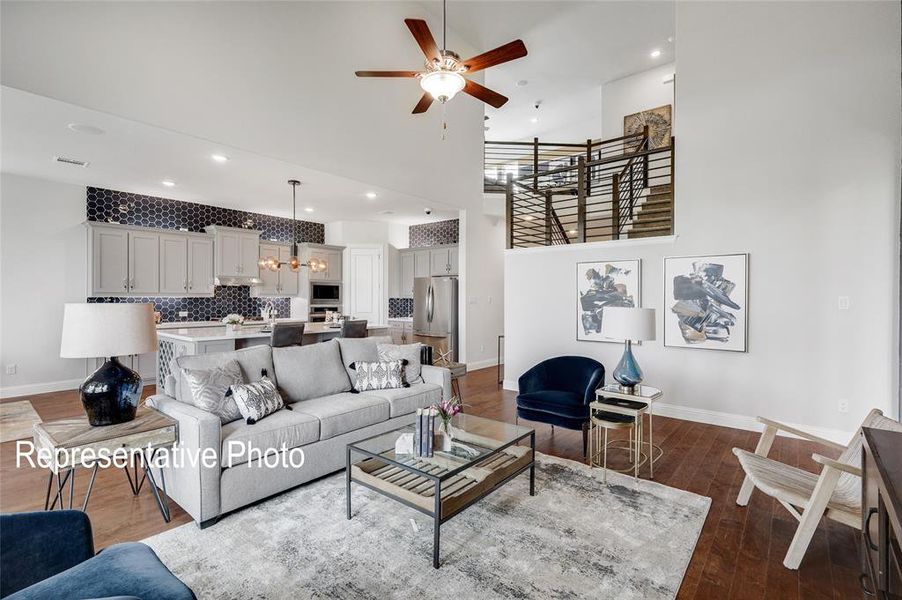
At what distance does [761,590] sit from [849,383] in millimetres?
3049

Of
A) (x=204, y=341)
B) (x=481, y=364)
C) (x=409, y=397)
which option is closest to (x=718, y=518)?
(x=409, y=397)

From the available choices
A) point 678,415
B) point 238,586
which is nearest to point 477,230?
point 678,415

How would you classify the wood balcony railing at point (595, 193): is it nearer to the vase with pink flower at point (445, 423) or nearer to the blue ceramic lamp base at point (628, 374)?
the blue ceramic lamp base at point (628, 374)

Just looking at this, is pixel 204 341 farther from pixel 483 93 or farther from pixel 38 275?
pixel 483 93

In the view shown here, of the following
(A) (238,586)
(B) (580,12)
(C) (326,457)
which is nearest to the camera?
(A) (238,586)

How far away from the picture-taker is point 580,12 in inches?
230

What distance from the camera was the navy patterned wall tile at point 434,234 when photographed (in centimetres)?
866

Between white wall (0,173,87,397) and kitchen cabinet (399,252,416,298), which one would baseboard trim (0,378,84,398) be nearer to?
white wall (0,173,87,397)

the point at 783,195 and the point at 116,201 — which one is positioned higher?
the point at 116,201

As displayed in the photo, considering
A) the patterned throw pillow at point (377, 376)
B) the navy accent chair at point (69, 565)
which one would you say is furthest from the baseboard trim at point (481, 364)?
the navy accent chair at point (69, 565)

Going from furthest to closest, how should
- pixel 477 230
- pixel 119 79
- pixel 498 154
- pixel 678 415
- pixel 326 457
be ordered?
1. pixel 498 154
2. pixel 477 230
3. pixel 678 415
4. pixel 119 79
5. pixel 326 457

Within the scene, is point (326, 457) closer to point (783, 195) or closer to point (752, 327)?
point (752, 327)

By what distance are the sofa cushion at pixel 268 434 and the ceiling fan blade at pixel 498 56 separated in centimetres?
283

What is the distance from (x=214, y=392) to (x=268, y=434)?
0.50 meters
